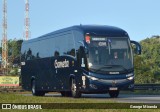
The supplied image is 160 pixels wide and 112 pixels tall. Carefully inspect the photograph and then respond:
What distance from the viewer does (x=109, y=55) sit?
25.1 meters

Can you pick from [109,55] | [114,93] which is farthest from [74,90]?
[109,55]

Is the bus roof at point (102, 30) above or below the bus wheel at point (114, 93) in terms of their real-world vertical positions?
above

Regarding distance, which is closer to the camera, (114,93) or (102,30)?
(102,30)

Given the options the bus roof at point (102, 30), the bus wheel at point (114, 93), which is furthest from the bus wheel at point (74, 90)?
the bus roof at point (102, 30)

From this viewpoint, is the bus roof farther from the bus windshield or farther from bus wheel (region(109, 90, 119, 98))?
bus wheel (region(109, 90, 119, 98))

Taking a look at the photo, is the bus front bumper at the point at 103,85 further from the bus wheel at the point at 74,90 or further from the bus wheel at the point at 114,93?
the bus wheel at the point at 114,93

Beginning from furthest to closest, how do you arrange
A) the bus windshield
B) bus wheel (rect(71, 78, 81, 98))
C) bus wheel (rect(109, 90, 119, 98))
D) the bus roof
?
1. bus wheel (rect(109, 90, 119, 98))
2. bus wheel (rect(71, 78, 81, 98))
3. the bus roof
4. the bus windshield

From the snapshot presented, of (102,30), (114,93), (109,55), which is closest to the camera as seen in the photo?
(109,55)

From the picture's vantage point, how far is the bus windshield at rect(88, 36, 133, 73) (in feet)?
82.1

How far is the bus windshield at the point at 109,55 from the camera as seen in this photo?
25.0 meters

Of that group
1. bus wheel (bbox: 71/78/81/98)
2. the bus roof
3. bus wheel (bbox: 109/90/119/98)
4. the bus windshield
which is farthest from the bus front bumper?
the bus roof

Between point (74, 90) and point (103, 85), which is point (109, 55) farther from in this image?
point (74, 90)

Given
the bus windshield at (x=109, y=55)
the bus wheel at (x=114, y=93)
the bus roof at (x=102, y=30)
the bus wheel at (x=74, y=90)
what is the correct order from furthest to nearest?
1. the bus wheel at (x=114, y=93)
2. the bus wheel at (x=74, y=90)
3. the bus roof at (x=102, y=30)
4. the bus windshield at (x=109, y=55)

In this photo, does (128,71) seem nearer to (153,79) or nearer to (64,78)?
(64,78)
